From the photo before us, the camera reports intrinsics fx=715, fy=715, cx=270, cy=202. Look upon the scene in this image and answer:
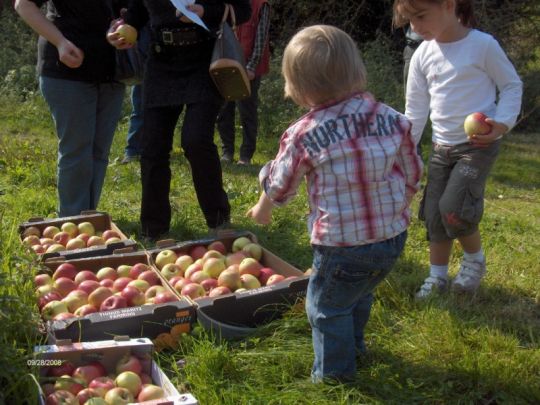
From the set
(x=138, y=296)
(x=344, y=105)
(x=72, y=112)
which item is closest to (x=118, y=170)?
(x=72, y=112)

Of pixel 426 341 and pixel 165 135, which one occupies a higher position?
pixel 165 135

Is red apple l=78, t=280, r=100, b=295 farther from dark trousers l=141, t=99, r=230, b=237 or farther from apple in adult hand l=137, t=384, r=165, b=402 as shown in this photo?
dark trousers l=141, t=99, r=230, b=237

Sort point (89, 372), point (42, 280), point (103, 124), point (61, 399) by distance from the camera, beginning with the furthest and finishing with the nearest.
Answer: point (103, 124) < point (42, 280) < point (89, 372) < point (61, 399)

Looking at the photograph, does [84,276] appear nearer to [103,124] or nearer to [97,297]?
[97,297]

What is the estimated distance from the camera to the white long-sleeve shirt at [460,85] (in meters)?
3.42

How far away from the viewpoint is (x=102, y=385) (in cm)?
253

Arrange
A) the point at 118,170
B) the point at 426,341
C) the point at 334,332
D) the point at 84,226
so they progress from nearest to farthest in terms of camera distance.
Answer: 1. the point at 334,332
2. the point at 426,341
3. the point at 84,226
4. the point at 118,170

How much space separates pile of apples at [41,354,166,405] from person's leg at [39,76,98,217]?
2144 millimetres

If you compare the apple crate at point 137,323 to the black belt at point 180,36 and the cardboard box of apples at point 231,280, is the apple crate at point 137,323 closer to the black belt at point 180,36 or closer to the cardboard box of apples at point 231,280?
the cardboard box of apples at point 231,280

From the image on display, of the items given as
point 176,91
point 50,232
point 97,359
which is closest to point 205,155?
point 176,91

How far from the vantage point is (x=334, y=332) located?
2.71 meters

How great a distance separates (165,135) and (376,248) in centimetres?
218

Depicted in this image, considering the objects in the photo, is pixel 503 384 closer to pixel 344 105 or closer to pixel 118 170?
pixel 344 105
